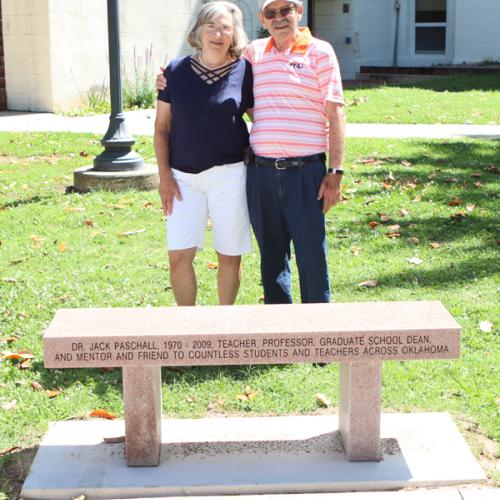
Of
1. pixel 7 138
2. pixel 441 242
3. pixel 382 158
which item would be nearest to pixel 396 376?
pixel 441 242

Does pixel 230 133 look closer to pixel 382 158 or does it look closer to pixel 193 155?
pixel 193 155

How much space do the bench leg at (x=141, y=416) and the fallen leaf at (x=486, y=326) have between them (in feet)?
7.13

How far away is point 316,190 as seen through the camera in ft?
15.3

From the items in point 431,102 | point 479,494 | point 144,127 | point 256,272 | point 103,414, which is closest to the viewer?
point 479,494

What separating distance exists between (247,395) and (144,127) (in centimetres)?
845

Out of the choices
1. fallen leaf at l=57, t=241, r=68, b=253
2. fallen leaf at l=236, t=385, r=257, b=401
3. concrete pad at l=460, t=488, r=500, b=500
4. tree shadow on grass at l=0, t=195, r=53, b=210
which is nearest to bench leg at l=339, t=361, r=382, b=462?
concrete pad at l=460, t=488, r=500, b=500

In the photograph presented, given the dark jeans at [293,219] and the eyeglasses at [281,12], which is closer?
the eyeglasses at [281,12]

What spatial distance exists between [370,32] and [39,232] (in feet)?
52.4

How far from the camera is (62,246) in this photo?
7102mm

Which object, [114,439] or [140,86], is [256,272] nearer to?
[114,439]

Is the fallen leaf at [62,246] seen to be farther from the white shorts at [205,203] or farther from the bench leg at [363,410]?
the bench leg at [363,410]

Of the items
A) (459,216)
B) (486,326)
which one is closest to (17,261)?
(486,326)

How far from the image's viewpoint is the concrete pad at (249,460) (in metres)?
3.68

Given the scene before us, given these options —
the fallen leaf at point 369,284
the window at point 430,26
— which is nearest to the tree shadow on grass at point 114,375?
the fallen leaf at point 369,284
